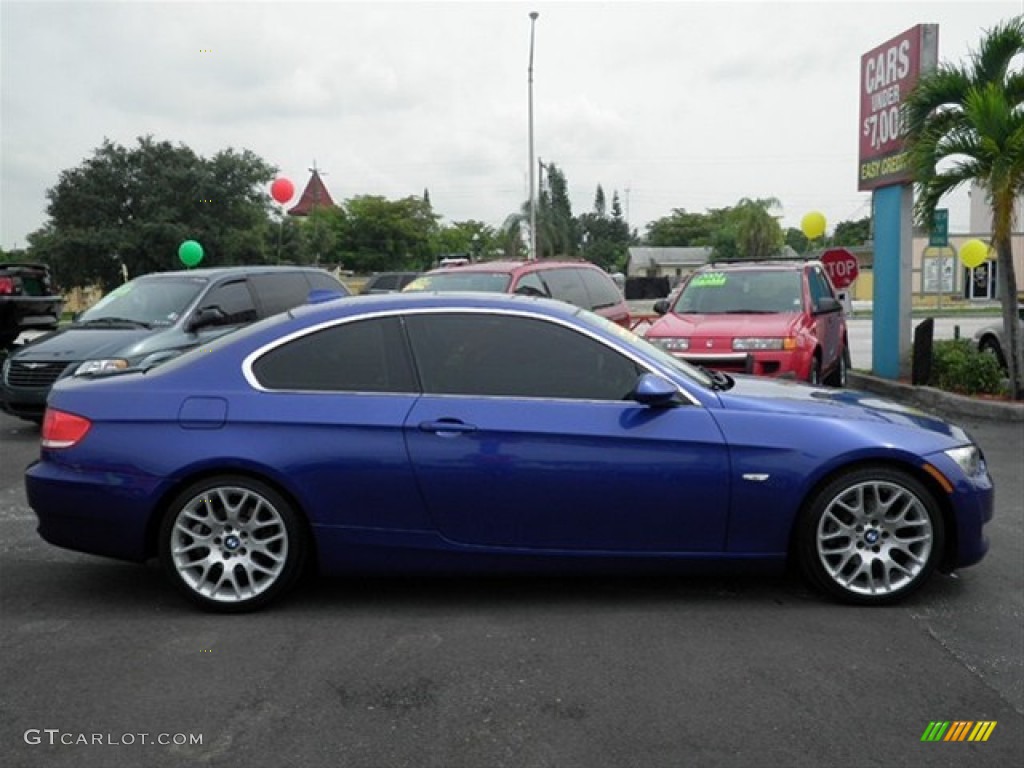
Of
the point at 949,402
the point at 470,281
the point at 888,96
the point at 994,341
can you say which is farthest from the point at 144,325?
the point at 994,341

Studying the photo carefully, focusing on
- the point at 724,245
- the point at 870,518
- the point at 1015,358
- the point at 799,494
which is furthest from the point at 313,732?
the point at 724,245

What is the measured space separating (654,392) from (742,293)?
277 inches

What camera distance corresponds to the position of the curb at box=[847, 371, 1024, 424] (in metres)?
10.4

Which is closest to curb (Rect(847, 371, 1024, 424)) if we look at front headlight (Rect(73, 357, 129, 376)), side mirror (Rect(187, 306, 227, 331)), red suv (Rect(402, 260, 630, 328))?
red suv (Rect(402, 260, 630, 328))

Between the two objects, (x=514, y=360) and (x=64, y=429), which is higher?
(x=514, y=360)

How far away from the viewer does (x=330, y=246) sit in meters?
57.4

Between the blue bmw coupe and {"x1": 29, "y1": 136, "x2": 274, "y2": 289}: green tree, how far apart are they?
3951 centimetres

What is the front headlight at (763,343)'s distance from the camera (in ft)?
32.3

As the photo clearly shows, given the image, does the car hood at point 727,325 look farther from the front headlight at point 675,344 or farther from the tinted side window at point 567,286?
the tinted side window at point 567,286

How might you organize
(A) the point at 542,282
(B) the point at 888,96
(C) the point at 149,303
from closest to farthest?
(C) the point at 149,303 < (A) the point at 542,282 < (B) the point at 888,96

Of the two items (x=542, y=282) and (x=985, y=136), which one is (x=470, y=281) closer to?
(x=542, y=282)

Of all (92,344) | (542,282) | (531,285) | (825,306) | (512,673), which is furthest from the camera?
(542,282)

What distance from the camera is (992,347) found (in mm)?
13219

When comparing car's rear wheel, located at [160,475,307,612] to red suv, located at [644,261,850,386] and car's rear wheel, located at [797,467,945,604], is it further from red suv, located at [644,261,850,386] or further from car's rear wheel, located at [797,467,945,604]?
red suv, located at [644,261,850,386]
